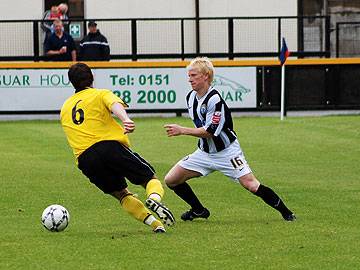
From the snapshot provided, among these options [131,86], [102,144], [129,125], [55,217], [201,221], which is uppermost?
[129,125]

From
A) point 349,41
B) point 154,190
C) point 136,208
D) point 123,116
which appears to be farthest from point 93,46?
point 123,116

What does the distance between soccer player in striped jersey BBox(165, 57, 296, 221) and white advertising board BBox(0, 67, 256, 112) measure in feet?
51.9

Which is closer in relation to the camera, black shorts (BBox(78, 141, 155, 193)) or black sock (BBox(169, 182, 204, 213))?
black shorts (BBox(78, 141, 155, 193))

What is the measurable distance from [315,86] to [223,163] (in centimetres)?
1732

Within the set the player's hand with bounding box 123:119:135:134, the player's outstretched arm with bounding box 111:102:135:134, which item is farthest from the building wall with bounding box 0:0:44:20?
the player's hand with bounding box 123:119:135:134

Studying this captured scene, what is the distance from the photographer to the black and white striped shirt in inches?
438

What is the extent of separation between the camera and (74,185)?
1511cm

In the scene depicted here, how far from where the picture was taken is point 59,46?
28141 mm

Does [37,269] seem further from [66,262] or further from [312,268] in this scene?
[312,268]

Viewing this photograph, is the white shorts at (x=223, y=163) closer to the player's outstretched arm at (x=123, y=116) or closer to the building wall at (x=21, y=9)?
the player's outstretched arm at (x=123, y=116)

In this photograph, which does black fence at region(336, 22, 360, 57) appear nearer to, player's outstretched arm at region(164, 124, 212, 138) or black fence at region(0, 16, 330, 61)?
black fence at region(0, 16, 330, 61)

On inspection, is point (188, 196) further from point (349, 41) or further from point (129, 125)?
point (349, 41)

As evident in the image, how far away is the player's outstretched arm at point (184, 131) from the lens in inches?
410

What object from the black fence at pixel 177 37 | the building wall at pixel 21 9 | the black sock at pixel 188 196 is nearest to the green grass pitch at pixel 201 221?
the black sock at pixel 188 196
